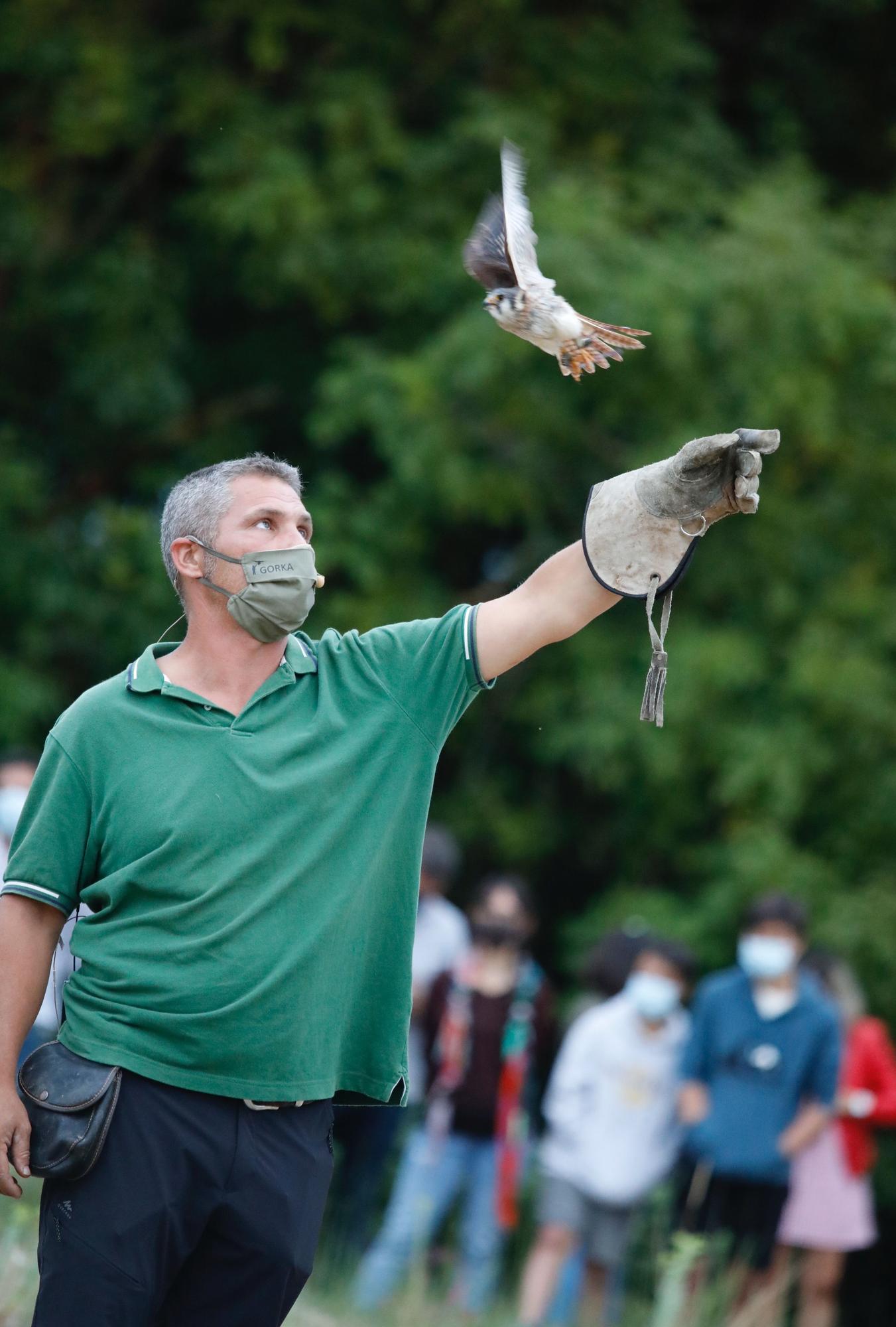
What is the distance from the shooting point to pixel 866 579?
27.0 feet

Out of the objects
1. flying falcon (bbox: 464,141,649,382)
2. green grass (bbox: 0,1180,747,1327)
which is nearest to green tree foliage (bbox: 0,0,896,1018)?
green grass (bbox: 0,1180,747,1327)

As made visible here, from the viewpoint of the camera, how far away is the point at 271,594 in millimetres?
2553

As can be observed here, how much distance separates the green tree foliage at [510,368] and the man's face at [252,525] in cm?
536

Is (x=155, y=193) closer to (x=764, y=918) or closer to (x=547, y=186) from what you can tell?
(x=547, y=186)

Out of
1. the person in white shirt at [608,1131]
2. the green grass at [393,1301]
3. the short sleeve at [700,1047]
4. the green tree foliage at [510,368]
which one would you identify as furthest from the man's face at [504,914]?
the green tree foliage at [510,368]

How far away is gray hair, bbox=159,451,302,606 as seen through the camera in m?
2.63

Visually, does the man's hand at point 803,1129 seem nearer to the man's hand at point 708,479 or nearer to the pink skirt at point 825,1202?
the pink skirt at point 825,1202

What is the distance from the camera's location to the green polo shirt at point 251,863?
241 centimetres

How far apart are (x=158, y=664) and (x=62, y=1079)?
0.68m

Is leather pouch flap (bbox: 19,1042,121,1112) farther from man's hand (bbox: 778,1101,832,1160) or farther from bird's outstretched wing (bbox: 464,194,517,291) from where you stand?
man's hand (bbox: 778,1101,832,1160)

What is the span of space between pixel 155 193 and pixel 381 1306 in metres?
7.37

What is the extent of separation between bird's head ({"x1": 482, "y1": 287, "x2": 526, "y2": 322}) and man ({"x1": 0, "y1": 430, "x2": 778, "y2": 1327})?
0.37 metres

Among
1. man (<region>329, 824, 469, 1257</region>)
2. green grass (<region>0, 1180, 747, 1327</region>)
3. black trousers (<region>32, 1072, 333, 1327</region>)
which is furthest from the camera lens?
man (<region>329, 824, 469, 1257</region>)

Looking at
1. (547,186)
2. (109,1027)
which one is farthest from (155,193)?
(109,1027)
